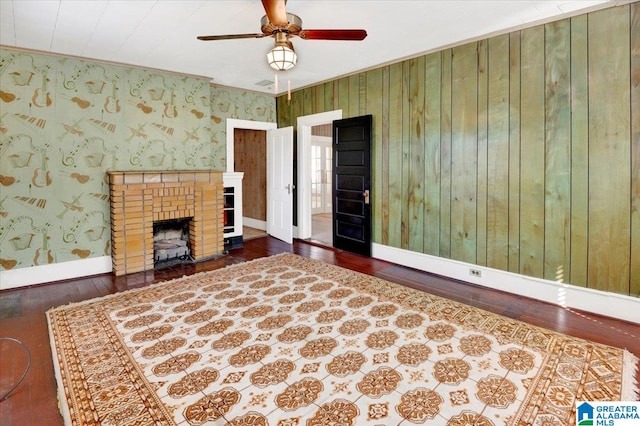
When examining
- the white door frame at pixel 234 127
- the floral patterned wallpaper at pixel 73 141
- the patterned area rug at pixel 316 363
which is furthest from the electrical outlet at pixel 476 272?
the floral patterned wallpaper at pixel 73 141

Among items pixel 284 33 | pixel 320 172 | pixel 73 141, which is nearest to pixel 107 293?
pixel 73 141

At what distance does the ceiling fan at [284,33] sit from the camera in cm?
242

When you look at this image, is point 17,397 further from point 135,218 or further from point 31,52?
point 31,52

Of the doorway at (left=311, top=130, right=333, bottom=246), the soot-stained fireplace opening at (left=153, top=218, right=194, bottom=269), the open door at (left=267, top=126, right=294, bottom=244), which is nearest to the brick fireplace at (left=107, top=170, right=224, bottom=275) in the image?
the soot-stained fireplace opening at (left=153, top=218, right=194, bottom=269)

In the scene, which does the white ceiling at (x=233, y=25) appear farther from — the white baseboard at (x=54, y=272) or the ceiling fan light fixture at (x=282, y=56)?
the white baseboard at (x=54, y=272)

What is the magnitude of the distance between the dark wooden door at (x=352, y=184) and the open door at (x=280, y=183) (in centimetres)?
96

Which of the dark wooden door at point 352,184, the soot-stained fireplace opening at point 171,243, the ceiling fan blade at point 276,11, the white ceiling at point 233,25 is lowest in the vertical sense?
the soot-stained fireplace opening at point 171,243

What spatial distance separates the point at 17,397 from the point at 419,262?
13.3 feet

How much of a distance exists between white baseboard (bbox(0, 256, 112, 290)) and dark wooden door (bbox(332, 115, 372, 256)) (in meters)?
3.36

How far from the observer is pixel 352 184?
5.36 meters

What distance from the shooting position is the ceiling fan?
2.42 metres

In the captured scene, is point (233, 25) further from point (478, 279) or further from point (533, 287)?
point (533, 287)

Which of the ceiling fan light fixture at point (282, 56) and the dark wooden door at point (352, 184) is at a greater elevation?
the ceiling fan light fixture at point (282, 56)

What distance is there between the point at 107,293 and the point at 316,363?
8.93 ft
